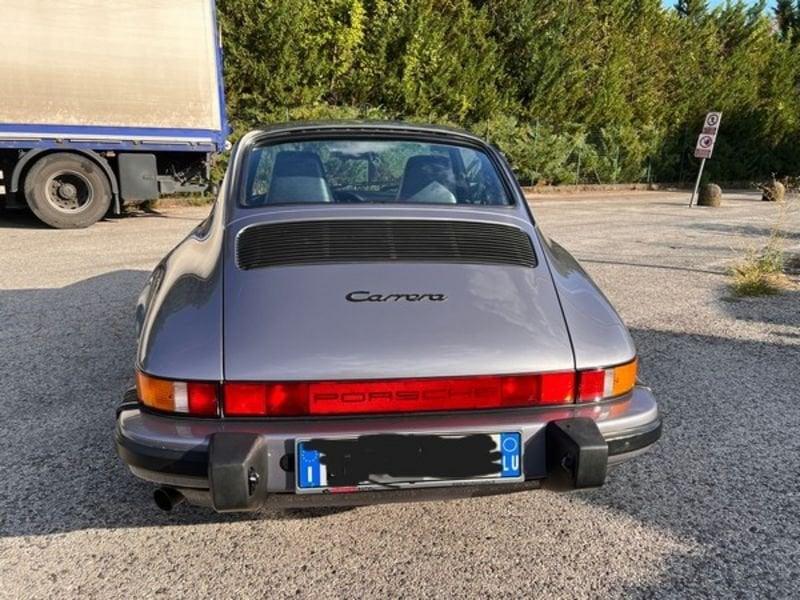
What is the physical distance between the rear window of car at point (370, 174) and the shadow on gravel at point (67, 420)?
4.59 feet

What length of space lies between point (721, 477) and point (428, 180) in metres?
2.00

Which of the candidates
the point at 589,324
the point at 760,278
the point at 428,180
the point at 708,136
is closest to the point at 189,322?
the point at 589,324

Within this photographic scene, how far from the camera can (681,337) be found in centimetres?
477

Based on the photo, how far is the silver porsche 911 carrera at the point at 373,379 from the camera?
1.84m

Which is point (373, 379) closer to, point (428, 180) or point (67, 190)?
point (428, 180)

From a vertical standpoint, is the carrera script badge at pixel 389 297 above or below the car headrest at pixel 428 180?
below

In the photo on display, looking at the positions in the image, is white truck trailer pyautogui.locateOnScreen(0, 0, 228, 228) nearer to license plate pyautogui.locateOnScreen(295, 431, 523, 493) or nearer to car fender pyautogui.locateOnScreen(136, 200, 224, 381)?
car fender pyautogui.locateOnScreen(136, 200, 224, 381)

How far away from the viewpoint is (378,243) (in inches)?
90.7

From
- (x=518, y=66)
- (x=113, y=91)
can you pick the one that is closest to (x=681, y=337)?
(x=113, y=91)

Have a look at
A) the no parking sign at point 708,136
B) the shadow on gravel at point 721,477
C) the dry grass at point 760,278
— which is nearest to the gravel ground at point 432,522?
the shadow on gravel at point 721,477

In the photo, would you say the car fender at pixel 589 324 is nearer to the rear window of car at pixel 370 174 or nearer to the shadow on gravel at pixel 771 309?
the rear window of car at pixel 370 174

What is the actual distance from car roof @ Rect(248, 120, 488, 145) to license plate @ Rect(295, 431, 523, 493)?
183 cm

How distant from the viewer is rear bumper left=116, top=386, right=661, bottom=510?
5.90 feet

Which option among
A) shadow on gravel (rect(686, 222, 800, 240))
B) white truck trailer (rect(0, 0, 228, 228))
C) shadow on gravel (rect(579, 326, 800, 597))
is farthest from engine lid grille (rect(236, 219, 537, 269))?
shadow on gravel (rect(686, 222, 800, 240))
